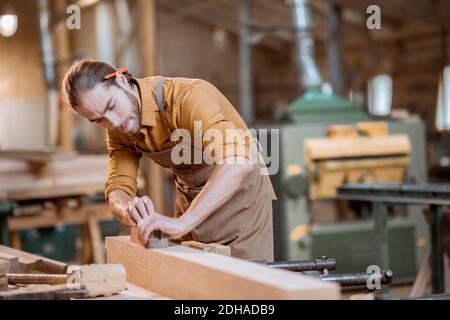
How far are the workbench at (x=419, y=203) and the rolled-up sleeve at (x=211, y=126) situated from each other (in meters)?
1.73

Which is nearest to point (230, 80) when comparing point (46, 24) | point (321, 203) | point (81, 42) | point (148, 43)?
point (81, 42)

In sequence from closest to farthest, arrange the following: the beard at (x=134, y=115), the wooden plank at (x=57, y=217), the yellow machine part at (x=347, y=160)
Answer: the beard at (x=134, y=115), the yellow machine part at (x=347, y=160), the wooden plank at (x=57, y=217)

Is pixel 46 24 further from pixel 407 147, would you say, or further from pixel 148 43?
pixel 407 147

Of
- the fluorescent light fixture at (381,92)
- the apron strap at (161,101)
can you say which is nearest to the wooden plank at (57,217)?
the apron strap at (161,101)

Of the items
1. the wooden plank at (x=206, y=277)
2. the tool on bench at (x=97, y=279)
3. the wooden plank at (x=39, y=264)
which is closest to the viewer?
the wooden plank at (x=206, y=277)

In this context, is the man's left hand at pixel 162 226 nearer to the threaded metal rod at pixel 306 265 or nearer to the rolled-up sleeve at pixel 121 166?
the threaded metal rod at pixel 306 265

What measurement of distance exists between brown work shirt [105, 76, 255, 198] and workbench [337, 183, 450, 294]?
5.47 ft

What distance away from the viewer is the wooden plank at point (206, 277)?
1.58 m

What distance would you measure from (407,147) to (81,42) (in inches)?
366

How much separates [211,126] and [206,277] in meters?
0.56

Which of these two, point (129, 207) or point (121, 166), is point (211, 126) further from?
point (121, 166)

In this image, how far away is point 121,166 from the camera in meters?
2.65

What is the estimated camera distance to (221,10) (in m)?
15.2

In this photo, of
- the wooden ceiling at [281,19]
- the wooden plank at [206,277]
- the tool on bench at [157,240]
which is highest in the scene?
the wooden ceiling at [281,19]
